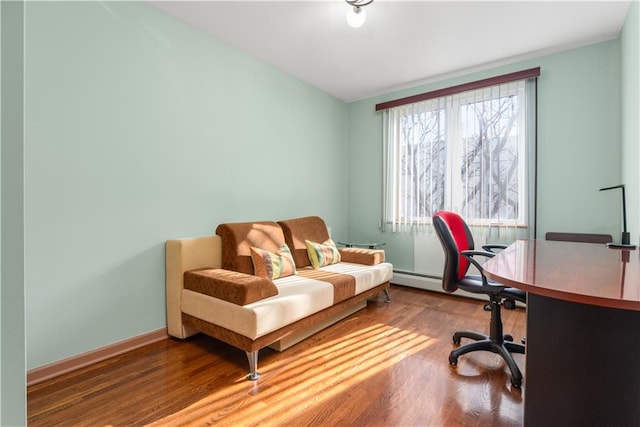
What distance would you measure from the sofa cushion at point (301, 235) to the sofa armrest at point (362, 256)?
12.7 inches

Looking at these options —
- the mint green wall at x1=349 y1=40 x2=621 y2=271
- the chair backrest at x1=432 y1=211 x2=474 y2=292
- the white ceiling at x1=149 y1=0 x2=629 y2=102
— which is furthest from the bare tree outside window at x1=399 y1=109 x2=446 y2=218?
the chair backrest at x1=432 y1=211 x2=474 y2=292

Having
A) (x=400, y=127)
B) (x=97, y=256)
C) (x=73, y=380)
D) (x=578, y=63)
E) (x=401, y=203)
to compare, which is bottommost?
(x=73, y=380)

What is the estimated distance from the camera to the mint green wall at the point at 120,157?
1.88m

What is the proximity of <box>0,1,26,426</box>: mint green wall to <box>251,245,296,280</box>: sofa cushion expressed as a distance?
220 centimetres

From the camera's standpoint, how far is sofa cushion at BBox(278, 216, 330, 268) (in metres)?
3.26

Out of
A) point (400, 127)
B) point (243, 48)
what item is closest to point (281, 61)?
point (243, 48)

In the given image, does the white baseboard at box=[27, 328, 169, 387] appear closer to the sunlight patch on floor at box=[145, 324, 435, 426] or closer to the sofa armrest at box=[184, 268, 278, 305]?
the sofa armrest at box=[184, 268, 278, 305]

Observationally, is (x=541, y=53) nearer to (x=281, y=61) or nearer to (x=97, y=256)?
(x=281, y=61)

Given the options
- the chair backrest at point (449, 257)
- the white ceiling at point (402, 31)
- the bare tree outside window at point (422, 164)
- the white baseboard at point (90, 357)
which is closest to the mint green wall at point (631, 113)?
the white ceiling at point (402, 31)

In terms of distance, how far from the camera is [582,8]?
2.40 meters

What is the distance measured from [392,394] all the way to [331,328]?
1.00 meters

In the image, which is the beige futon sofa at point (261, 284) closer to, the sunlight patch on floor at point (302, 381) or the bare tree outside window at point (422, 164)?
the sunlight patch on floor at point (302, 381)

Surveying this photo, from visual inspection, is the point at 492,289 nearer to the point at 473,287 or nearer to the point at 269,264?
the point at 473,287

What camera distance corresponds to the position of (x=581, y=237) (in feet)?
9.01
